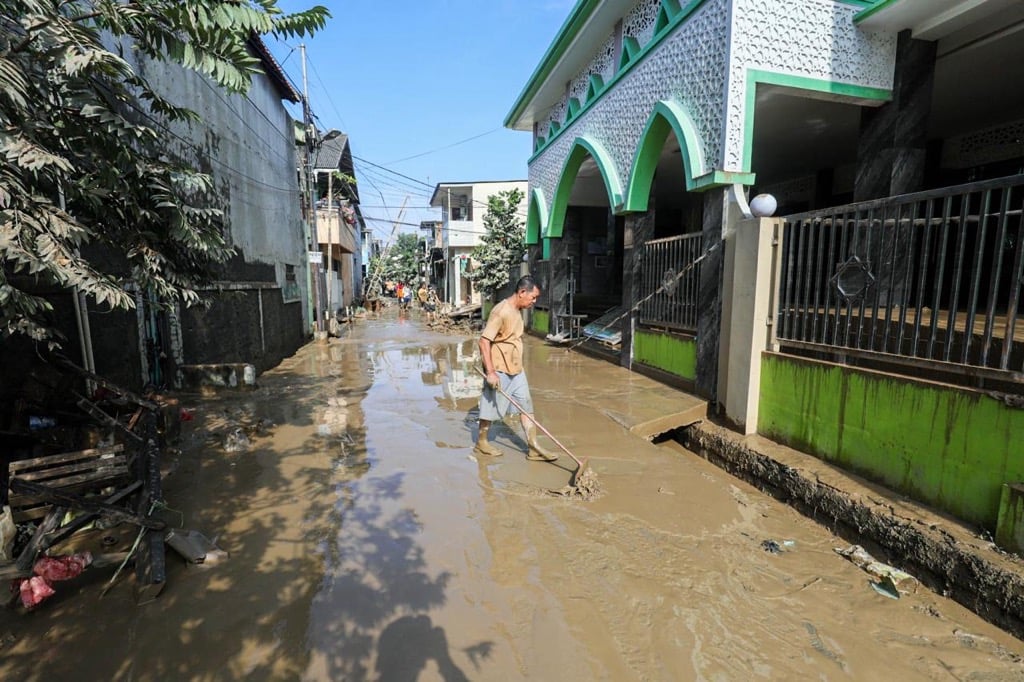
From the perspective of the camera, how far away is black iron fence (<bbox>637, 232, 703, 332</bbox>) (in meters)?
7.28

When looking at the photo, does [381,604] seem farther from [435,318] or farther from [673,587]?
[435,318]

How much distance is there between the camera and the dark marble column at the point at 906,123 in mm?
6352

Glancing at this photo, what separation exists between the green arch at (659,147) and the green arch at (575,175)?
52 cm

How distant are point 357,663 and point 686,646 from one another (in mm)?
1623

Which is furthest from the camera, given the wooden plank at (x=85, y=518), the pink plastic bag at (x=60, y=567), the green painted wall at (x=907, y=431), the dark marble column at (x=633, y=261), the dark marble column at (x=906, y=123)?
the dark marble column at (x=633, y=261)

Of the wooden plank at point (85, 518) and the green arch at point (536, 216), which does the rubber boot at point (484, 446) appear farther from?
the green arch at point (536, 216)

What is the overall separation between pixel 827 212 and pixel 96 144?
18.2ft

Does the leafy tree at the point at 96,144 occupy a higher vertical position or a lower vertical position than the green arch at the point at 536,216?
lower

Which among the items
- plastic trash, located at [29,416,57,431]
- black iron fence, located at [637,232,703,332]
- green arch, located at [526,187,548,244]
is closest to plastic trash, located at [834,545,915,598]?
black iron fence, located at [637,232,703,332]

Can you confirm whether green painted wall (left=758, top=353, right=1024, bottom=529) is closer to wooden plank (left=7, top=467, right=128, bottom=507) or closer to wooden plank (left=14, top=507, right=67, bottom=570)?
wooden plank (left=7, top=467, right=128, bottom=507)

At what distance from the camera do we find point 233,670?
235cm

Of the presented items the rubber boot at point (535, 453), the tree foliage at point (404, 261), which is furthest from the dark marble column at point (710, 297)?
the tree foliage at point (404, 261)

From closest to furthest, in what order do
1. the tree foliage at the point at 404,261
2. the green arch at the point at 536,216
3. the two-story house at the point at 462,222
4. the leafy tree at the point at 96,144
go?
the leafy tree at the point at 96,144, the green arch at the point at 536,216, the two-story house at the point at 462,222, the tree foliage at the point at 404,261

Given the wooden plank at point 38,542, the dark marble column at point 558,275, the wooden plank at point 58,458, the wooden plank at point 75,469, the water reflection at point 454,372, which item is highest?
the dark marble column at point 558,275
